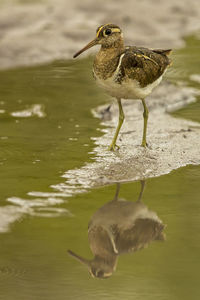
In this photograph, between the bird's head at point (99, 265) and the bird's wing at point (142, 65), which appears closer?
the bird's head at point (99, 265)

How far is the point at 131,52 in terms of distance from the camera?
686cm

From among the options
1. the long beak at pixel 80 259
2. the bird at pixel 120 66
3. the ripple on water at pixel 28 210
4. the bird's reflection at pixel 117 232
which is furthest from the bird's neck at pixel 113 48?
the long beak at pixel 80 259

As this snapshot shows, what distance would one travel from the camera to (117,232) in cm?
523

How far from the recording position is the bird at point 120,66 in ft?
22.0

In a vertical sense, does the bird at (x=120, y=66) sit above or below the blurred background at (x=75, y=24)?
above

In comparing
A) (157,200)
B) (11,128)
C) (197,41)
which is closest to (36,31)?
(197,41)

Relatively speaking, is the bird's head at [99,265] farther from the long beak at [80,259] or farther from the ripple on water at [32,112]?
the ripple on water at [32,112]

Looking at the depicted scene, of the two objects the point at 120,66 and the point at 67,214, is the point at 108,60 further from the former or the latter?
the point at 67,214

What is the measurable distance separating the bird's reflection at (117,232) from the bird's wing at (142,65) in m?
1.42

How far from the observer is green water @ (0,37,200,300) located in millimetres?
4344

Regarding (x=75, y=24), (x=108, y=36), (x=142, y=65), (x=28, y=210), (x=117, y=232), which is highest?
(x=108, y=36)

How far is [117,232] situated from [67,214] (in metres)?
0.54

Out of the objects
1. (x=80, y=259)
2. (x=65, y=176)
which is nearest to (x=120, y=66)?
(x=65, y=176)

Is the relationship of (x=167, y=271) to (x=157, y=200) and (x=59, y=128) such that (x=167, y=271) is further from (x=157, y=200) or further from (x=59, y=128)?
(x=59, y=128)
